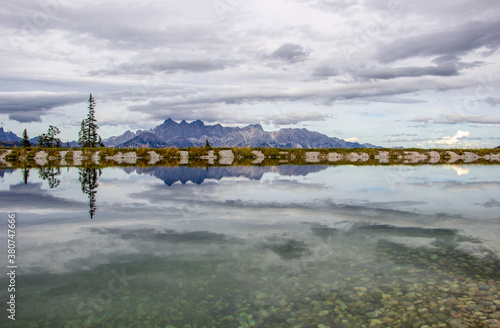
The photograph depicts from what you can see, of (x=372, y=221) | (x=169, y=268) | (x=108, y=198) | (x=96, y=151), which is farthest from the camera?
(x=96, y=151)

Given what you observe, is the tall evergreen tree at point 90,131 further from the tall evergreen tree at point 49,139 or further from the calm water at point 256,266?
the calm water at point 256,266

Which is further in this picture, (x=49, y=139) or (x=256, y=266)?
(x=49, y=139)

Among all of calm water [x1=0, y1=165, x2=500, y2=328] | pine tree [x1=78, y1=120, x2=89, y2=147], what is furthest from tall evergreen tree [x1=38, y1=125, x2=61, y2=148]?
calm water [x1=0, y1=165, x2=500, y2=328]

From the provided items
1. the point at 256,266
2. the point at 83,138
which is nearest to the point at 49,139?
the point at 83,138

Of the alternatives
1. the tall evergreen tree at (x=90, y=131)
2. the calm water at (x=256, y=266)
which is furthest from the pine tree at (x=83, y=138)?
the calm water at (x=256, y=266)

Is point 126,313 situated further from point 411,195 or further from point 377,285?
point 411,195

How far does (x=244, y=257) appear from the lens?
39.8 feet

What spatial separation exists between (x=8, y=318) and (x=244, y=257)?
6593mm

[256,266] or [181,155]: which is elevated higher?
[181,155]

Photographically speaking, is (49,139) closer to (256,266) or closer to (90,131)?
(90,131)

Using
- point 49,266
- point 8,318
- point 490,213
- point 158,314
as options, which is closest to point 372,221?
point 490,213

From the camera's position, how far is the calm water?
828 centimetres

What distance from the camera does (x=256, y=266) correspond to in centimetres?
1123

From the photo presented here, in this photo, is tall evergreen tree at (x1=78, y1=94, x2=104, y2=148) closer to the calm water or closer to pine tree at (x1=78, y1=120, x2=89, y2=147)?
pine tree at (x1=78, y1=120, x2=89, y2=147)
